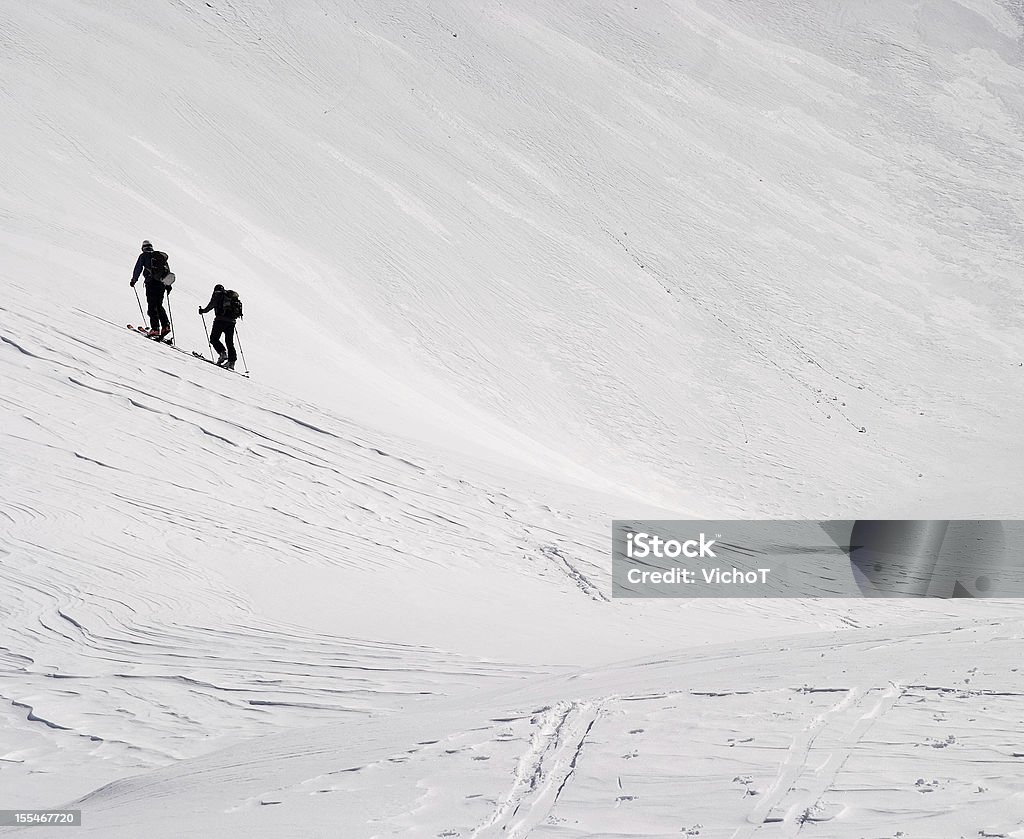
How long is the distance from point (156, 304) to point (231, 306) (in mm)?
881

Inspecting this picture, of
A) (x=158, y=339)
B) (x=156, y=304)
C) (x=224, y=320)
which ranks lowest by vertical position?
(x=158, y=339)

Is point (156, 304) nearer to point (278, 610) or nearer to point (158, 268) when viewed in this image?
point (158, 268)

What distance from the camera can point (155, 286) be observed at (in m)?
12.4

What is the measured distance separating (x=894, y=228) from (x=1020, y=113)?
916 cm

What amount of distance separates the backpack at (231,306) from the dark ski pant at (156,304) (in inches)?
27.8

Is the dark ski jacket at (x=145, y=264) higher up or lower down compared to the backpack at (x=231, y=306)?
higher up

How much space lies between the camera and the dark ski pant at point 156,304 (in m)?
12.4

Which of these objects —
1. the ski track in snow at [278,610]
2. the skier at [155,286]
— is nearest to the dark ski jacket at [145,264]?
the skier at [155,286]

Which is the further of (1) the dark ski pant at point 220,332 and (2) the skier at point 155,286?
(1) the dark ski pant at point 220,332

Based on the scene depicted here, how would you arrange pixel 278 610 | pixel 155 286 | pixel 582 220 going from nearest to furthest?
1. pixel 278 610
2. pixel 155 286
3. pixel 582 220

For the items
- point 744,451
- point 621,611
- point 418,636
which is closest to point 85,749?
point 418,636

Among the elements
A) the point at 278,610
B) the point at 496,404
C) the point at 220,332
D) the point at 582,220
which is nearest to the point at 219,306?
the point at 220,332

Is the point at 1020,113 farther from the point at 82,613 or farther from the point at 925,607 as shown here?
the point at 82,613

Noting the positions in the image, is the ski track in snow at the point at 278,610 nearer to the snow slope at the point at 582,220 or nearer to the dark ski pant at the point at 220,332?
the dark ski pant at the point at 220,332
